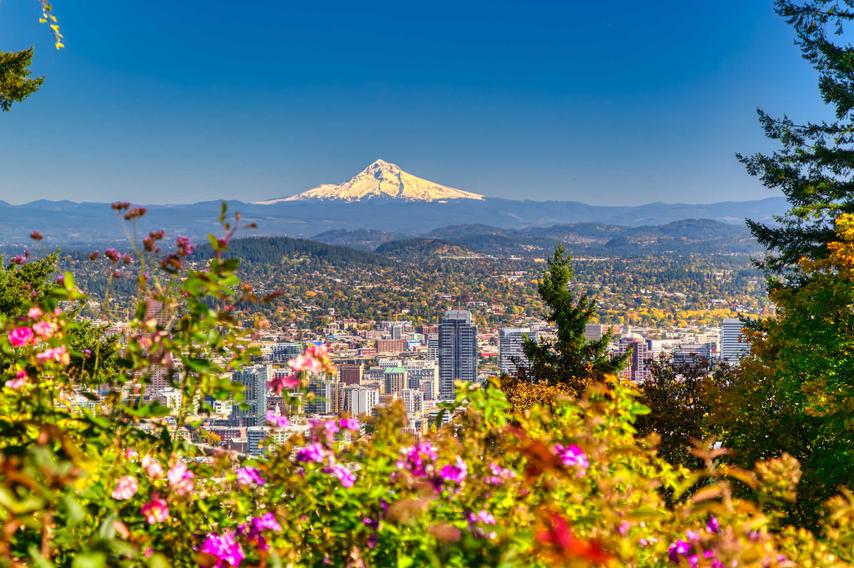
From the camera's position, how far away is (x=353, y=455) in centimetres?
198

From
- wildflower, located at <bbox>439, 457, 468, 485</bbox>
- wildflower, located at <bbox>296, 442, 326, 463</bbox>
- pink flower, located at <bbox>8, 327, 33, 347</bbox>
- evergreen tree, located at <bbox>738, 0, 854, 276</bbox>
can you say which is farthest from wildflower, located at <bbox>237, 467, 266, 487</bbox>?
evergreen tree, located at <bbox>738, 0, 854, 276</bbox>

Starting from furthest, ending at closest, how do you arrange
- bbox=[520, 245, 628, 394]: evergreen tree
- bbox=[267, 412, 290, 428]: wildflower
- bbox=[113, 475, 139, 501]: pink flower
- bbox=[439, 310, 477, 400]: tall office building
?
bbox=[439, 310, 477, 400]: tall office building
bbox=[520, 245, 628, 394]: evergreen tree
bbox=[267, 412, 290, 428]: wildflower
bbox=[113, 475, 139, 501]: pink flower

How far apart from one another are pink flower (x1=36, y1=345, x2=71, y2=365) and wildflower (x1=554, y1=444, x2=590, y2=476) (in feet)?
4.20

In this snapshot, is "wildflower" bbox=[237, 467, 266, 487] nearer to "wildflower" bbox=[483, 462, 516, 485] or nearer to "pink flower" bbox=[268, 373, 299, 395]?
"pink flower" bbox=[268, 373, 299, 395]

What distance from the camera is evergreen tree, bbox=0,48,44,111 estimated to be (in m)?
7.39

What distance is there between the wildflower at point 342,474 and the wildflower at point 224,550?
0.29m

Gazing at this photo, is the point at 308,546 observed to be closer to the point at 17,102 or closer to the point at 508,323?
the point at 17,102

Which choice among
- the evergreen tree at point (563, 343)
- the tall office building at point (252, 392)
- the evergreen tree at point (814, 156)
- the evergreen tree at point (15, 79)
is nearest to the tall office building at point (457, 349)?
the evergreen tree at point (563, 343)

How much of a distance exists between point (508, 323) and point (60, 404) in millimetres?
67218

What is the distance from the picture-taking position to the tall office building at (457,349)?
141ft

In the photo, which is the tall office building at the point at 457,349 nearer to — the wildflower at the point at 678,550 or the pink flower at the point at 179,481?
the wildflower at the point at 678,550

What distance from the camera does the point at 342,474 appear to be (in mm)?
1841

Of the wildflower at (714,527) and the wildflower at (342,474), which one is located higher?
the wildflower at (342,474)

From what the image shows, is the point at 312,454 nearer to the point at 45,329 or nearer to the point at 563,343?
the point at 45,329
